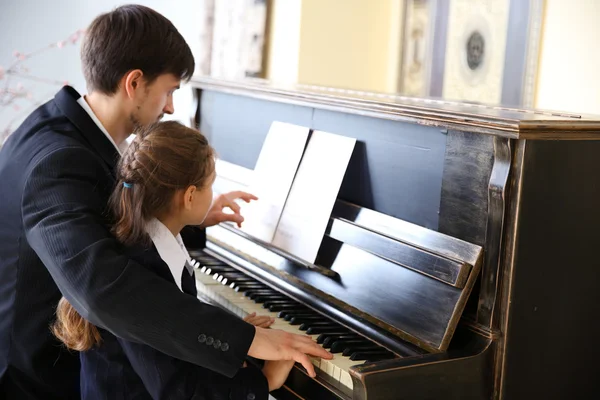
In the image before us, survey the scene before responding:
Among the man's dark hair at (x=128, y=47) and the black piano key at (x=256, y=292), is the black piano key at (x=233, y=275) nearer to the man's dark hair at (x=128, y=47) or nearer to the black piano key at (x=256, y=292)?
the black piano key at (x=256, y=292)

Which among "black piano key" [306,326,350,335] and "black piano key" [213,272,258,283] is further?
"black piano key" [213,272,258,283]

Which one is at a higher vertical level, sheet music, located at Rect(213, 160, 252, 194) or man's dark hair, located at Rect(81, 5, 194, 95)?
man's dark hair, located at Rect(81, 5, 194, 95)

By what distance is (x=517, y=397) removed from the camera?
164 cm

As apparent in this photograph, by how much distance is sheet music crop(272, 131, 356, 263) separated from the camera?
2.02 m

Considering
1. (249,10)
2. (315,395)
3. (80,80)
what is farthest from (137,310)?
(249,10)

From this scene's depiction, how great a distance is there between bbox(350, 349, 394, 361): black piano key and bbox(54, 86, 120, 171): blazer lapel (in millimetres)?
728

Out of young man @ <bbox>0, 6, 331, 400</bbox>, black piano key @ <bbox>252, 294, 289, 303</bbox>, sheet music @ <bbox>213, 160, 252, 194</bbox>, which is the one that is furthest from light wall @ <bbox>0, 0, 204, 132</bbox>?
young man @ <bbox>0, 6, 331, 400</bbox>

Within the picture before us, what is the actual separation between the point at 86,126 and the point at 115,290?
497mm

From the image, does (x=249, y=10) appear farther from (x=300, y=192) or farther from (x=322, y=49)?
(x=300, y=192)

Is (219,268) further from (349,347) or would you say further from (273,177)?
(349,347)

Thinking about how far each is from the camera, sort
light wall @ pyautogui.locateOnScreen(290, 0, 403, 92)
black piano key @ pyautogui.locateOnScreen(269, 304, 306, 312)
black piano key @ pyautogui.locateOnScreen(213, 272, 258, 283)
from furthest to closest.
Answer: light wall @ pyautogui.locateOnScreen(290, 0, 403, 92), black piano key @ pyautogui.locateOnScreen(213, 272, 258, 283), black piano key @ pyautogui.locateOnScreen(269, 304, 306, 312)

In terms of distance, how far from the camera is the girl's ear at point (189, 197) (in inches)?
63.7

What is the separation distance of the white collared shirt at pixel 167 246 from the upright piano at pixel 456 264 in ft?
1.25

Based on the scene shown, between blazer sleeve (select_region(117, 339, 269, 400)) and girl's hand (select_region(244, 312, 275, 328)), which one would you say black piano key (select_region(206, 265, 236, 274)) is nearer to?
girl's hand (select_region(244, 312, 275, 328))
